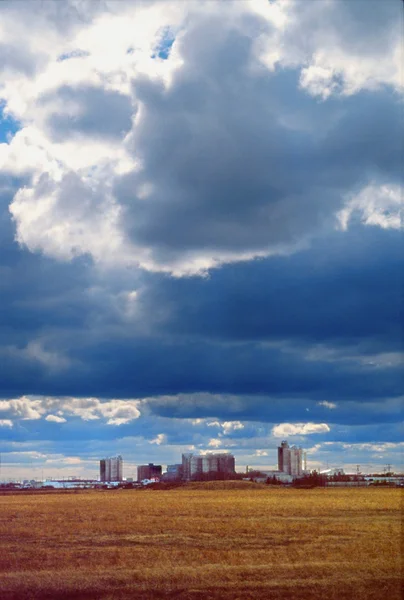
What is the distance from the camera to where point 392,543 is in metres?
39.0

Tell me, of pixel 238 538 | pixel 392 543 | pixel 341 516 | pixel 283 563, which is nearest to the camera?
pixel 283 563

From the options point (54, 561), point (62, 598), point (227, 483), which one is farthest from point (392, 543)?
point (227, 483)

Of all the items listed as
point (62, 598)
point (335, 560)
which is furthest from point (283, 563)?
point (62, 598)

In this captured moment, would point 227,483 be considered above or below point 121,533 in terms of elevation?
below

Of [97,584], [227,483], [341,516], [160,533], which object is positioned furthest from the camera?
[227,483]

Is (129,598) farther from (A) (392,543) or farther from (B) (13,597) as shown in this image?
(A) (392,543)

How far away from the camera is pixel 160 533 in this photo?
45844 millimetres

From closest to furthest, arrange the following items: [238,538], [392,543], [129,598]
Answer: [129,598] < [392,543] < [238,538]

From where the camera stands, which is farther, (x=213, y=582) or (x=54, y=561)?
(x=54, y=561)

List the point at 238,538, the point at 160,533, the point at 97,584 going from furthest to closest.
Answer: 1. the point at 160,533
2. the point at 238,538
3. the point at 97,584

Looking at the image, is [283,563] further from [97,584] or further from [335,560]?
[97,584]

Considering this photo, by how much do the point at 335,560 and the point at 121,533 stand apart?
1812 cm

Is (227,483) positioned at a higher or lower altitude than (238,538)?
lower

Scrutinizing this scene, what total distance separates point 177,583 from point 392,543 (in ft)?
56.2
